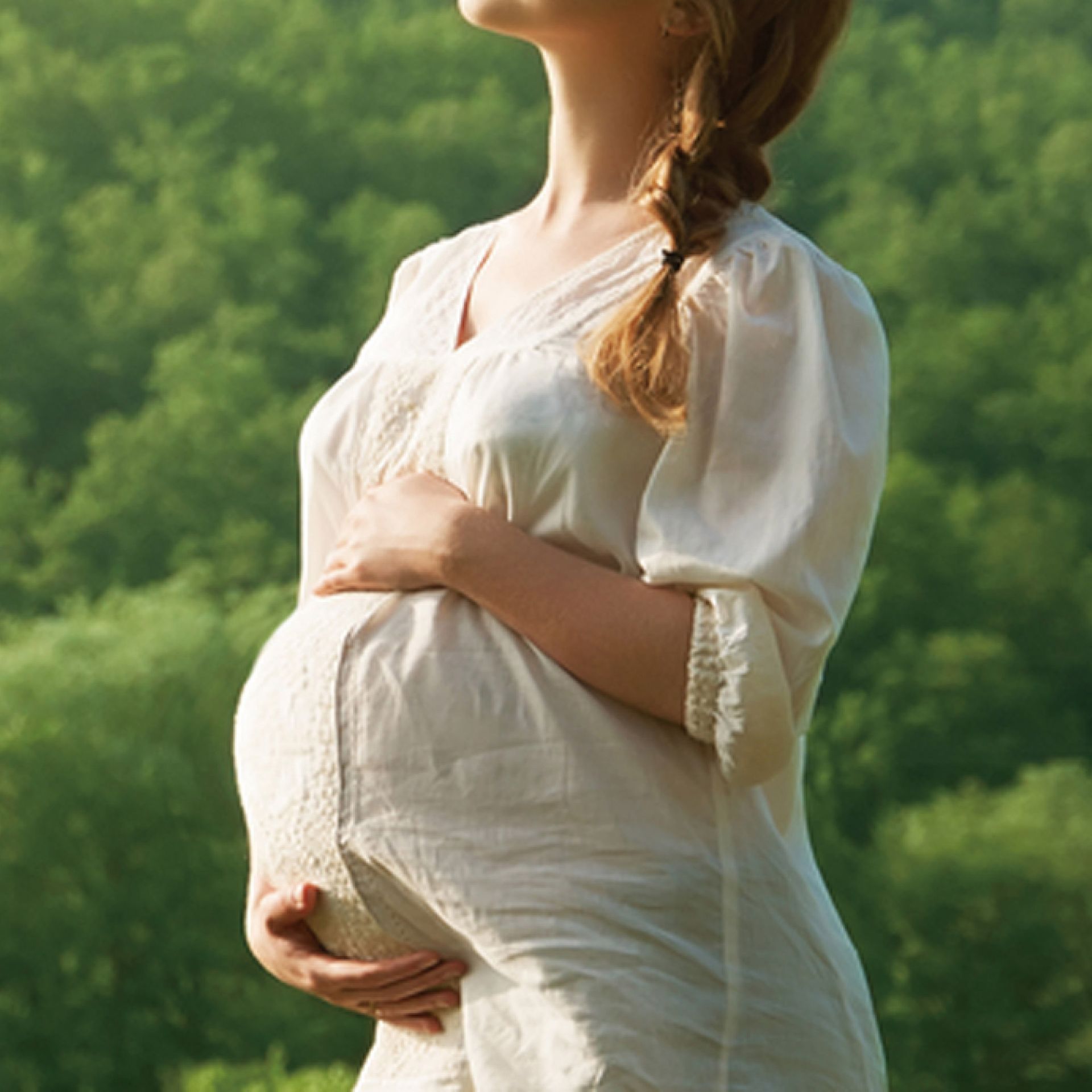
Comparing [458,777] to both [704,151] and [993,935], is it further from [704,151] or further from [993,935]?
[993,935]

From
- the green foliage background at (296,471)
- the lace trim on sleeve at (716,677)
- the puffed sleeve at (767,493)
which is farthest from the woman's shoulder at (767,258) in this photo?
the green foliage background at (296,471)

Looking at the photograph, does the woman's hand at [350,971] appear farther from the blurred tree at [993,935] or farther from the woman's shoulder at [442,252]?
the blurred tree at [993,935]

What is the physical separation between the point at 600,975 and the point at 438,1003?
0.12 m

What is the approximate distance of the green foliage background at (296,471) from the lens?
7051mm

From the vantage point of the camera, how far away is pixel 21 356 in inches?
363

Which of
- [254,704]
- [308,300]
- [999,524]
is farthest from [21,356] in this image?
[254,704]

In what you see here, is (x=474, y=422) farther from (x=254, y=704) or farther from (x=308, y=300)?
(x=308, y=300)

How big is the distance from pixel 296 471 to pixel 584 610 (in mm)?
8113

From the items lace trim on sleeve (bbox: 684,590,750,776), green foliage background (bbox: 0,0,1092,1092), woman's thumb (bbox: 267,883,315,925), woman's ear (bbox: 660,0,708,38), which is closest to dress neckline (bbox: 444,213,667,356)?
woman's ear (bbox: 660,0,708,38)

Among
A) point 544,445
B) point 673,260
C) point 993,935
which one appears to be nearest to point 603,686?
point 544,445

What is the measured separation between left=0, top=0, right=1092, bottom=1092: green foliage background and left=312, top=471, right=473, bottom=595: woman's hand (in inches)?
176

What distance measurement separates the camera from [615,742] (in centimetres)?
106

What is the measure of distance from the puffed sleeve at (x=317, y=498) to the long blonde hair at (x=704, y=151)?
0.80ft

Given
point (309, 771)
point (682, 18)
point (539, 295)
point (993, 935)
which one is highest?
point (682, 18)
